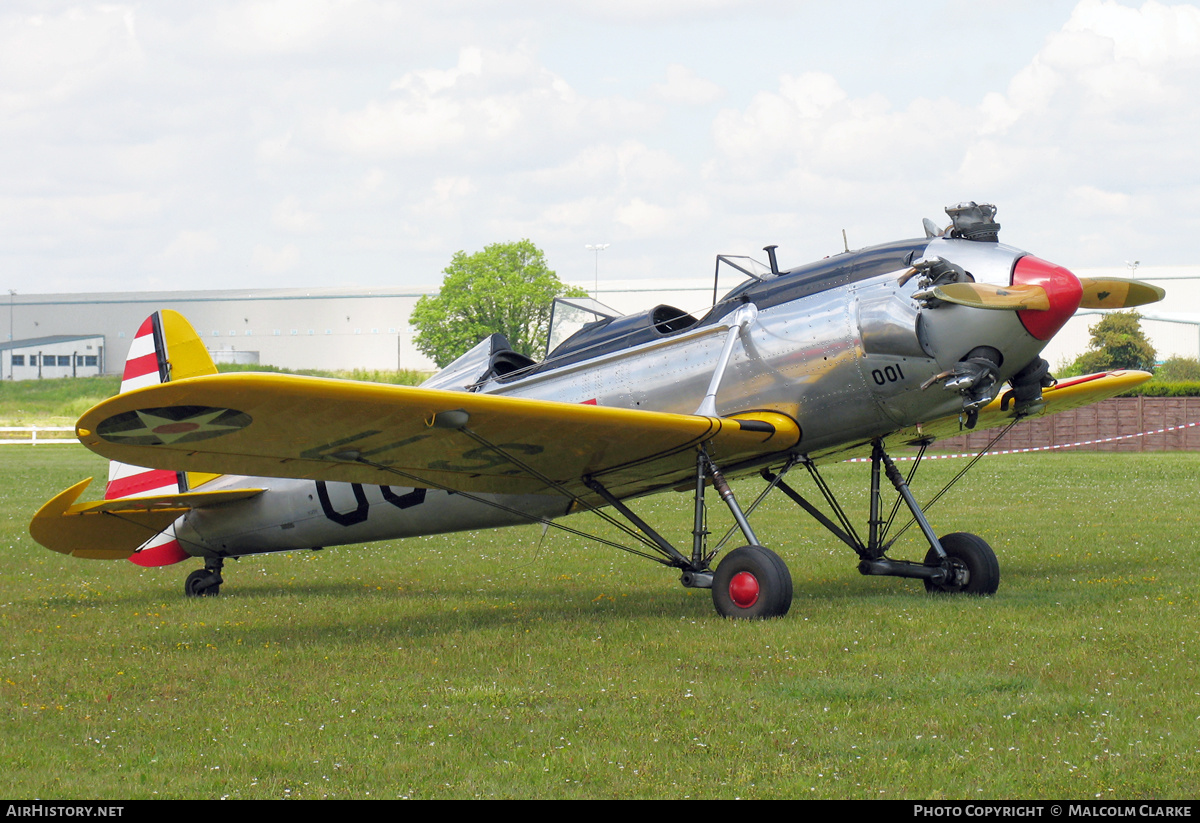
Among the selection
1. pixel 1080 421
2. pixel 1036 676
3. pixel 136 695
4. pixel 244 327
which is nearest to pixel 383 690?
pixel 136 695

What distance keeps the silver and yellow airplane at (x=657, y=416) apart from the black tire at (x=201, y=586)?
380 millimetres

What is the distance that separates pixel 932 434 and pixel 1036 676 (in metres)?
4.41

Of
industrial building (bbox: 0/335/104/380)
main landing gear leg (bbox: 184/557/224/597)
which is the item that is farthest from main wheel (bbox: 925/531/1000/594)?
industrial building (bbox: 0/335/104/380)

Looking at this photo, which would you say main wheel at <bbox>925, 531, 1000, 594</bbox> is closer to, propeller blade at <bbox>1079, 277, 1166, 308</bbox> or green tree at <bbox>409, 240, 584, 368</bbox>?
propeller blade at <bbox>1079, 277, 1166, 308</bbox>

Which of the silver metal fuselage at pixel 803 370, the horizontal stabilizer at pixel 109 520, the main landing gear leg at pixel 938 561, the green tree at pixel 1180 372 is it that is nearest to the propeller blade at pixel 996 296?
the silver metal fuselage at pixel 803 370

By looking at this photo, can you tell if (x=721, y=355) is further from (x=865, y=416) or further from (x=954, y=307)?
(x=954, y=307)

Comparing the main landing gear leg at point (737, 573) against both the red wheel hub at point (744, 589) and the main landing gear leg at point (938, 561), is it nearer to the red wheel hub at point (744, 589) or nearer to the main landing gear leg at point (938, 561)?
the red wheel hub at point (744, 589)

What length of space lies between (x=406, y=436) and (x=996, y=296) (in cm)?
404

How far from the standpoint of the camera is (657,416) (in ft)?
25.4

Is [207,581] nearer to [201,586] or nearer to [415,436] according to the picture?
[201,586]

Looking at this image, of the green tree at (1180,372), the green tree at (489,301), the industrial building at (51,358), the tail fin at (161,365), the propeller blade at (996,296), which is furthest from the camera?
the industrial building at (51,358)

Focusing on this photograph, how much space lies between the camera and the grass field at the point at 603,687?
4.38m

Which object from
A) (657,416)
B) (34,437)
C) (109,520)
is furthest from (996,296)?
(34,437)

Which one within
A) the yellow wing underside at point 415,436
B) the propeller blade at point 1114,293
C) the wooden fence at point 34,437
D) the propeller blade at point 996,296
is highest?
the propeller blade at point 1114,293
